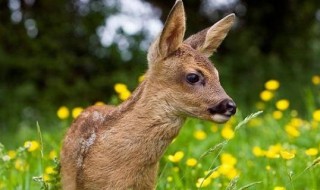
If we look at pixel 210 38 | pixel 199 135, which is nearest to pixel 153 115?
pixel 210 38

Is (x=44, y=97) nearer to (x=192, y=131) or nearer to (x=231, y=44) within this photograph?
(x=231, y=44)

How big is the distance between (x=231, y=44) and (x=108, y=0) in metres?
1.86

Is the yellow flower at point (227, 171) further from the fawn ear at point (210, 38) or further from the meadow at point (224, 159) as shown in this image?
the fawn ear at point (210, 38)

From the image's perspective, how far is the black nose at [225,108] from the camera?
342 centimetres

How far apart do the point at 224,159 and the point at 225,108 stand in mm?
1512

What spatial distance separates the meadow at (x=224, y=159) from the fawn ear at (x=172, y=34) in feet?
1.82

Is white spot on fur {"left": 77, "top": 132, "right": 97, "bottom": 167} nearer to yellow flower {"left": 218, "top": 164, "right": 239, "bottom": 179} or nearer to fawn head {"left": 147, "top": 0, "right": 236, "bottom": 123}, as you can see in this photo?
fawn head {"left": 147, "top": 0, "right": 236, "bottom": 123}

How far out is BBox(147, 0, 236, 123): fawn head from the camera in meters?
3.52

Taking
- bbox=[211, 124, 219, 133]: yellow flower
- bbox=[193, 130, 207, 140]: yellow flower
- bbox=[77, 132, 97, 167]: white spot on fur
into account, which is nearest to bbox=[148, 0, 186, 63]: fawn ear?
bbox=[77, 132, 97, 167]: white spot on fur

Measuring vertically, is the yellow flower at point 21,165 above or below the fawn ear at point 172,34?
below

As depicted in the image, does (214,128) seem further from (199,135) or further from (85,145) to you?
(85,145)

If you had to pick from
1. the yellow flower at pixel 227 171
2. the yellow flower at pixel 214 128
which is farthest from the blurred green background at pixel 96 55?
the yellow flower at pixel 227 171

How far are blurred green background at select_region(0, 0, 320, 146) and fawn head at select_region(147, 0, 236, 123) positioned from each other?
619 centimetres

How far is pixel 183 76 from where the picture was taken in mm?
3607
